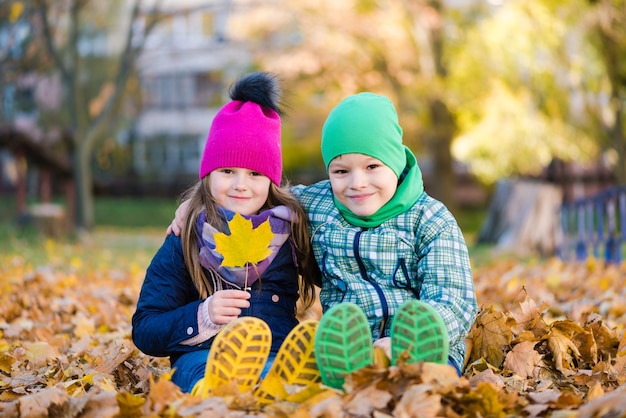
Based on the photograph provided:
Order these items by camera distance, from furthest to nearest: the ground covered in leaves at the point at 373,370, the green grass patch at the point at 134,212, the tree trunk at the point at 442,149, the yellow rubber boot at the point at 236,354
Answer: the green grass patch at the point at 134,212
the tree trunk at the point at 442,149
the yellow rubber boot at the point at 236,354
the ground covered in leaves at the point at 373,370

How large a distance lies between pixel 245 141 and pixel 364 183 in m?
0.51

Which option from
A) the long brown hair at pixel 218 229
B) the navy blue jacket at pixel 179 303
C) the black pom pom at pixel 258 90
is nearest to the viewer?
the navy blue jacket at pixel 179 303

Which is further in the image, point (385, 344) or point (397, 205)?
point (397, 205)

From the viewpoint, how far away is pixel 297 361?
255 cm

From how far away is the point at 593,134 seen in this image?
13.0m

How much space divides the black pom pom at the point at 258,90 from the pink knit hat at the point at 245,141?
0.02m

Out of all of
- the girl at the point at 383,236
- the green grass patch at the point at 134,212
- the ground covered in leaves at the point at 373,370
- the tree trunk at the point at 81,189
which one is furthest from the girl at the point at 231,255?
the green grass patch at the point at 134,212

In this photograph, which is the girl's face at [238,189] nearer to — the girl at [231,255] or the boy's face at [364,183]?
the girl at [231,255]

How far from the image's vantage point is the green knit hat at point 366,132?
2.95m

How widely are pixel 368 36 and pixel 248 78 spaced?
14.7m

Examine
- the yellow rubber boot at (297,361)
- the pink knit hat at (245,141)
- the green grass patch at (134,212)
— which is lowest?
the green grass patch at (134,212)

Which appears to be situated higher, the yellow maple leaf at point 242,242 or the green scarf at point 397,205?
the green scarf at point 397,205

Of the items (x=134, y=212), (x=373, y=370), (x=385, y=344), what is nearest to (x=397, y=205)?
(x=385, y=344)

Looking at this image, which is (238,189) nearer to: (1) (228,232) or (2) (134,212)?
(1) (228,232)
